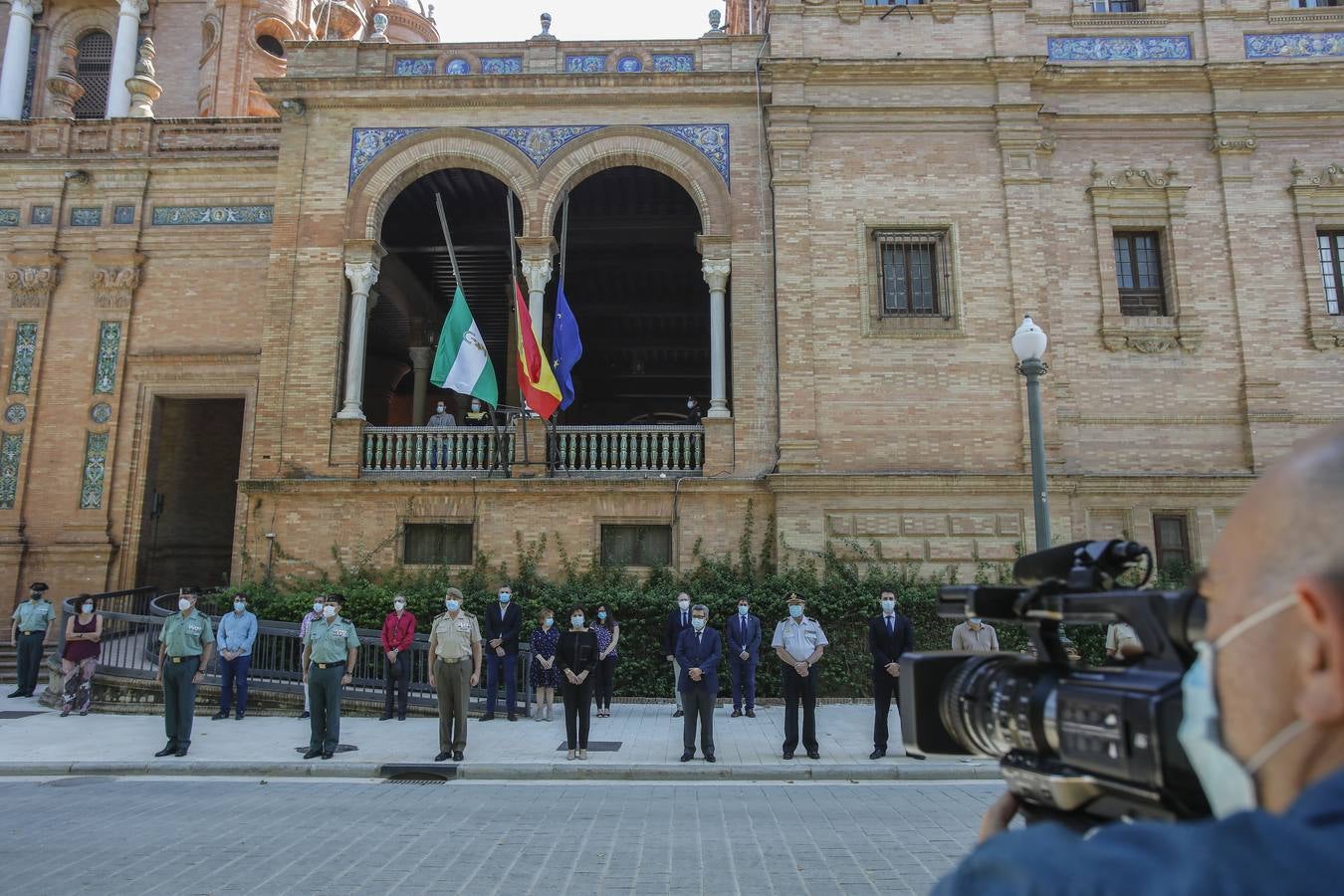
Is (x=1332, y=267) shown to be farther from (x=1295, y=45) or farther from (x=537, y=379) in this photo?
(x=537, y=379)

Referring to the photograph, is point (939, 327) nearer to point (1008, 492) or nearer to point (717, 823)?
point (1008, 492)

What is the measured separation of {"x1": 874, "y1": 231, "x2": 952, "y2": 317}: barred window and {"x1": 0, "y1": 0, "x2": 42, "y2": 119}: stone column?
84.1 feet

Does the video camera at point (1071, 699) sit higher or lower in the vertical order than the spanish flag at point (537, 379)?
lower

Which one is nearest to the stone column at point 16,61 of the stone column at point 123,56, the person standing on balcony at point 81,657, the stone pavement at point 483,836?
the stone column at point 123,56

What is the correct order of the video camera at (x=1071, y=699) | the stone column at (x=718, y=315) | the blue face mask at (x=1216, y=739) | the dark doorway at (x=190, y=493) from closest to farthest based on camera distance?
the blue face mask at (x=1216, y=739)
the video camera at (x=1071, y=699)
the stone column at (x=718, y=315)
the dark doorway at (x=190, y=493)

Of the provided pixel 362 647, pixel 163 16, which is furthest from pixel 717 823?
pixel 163 16

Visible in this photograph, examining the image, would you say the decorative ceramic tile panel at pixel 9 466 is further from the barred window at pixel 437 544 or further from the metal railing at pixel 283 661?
the barred window at pixel 437 544

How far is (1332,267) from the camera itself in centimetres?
1648

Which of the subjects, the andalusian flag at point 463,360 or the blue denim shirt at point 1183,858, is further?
the andalusian flag at point 463,360

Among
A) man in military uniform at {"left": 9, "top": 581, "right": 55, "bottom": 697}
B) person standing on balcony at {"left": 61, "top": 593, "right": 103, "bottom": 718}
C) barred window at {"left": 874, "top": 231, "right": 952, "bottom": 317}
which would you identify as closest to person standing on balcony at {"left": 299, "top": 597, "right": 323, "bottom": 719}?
person standing on balcony at {"left": 61, "top": 593, "right": 103, "bottom": 718}

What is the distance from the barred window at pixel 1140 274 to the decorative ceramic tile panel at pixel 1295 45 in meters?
4.19

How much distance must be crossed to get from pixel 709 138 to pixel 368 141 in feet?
21.9

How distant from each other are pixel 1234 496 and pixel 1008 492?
3954mm

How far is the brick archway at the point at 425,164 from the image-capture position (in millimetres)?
17031
